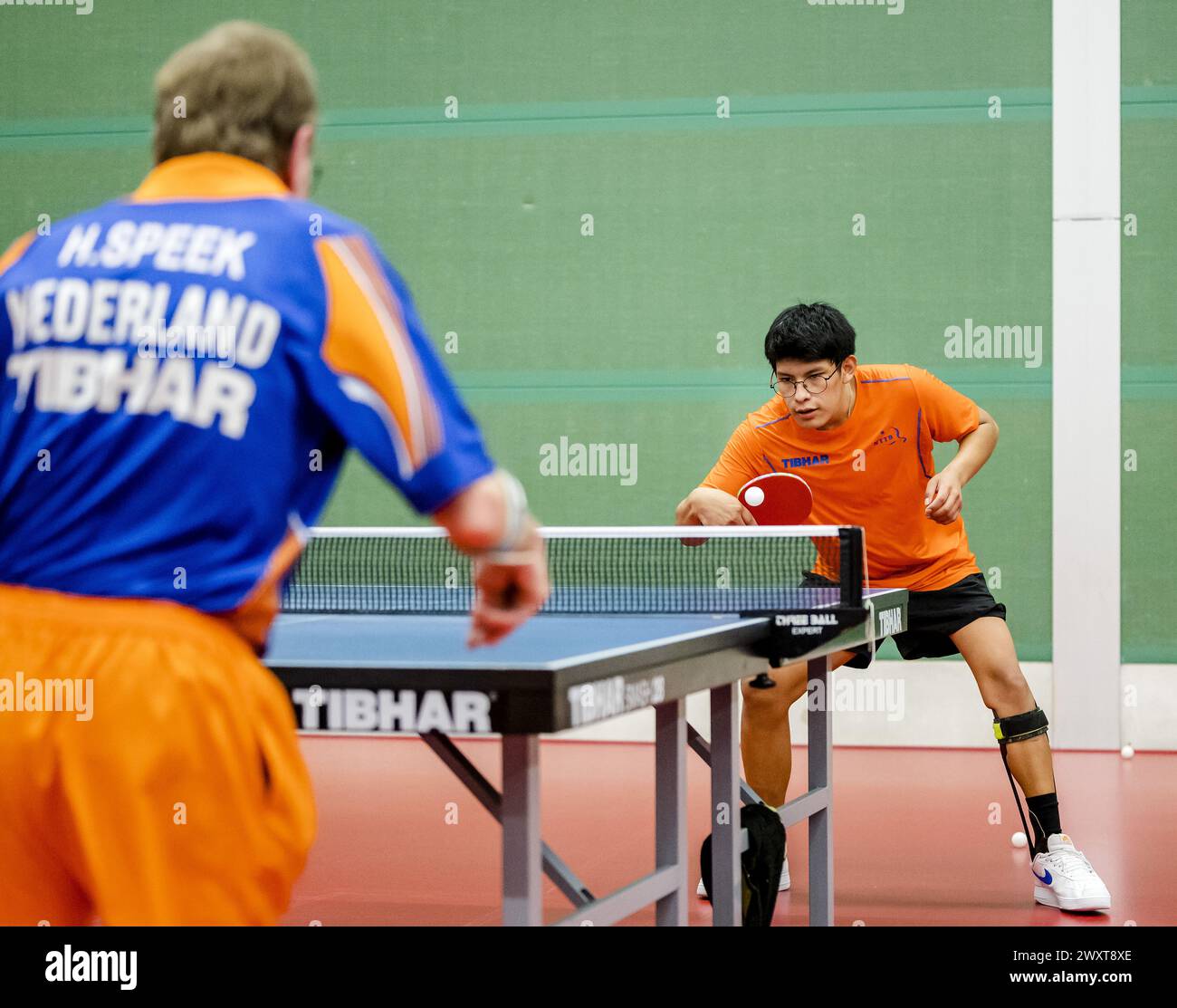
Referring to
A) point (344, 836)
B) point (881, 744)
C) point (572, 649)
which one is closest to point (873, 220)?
point (881, 744)

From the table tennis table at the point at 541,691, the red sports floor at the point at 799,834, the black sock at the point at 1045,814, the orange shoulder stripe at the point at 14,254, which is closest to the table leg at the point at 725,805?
the table tennis table at the point at 541,691

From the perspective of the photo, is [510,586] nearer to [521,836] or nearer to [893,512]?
[521,836]

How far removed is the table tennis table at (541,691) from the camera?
1.96 meters

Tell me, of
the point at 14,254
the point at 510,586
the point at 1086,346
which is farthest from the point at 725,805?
the point at 1086,346

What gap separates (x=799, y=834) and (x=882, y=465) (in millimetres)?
1581

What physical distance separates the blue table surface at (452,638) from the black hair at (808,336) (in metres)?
1.50

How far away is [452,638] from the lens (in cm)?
260

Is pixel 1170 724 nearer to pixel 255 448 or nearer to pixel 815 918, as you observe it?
pixel 815 918

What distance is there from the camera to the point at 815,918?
3789 mm

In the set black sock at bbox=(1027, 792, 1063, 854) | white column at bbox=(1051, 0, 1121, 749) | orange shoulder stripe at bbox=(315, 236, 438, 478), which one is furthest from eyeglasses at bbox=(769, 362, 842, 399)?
white column at bbox=(1051, 0, 1121, 749)

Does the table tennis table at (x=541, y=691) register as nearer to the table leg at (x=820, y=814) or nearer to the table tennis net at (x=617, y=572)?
the table tennis net at (x=617, y=572)

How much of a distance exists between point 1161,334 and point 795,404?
358cm

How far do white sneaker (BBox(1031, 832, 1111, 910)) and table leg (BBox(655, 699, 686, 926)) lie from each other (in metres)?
1.79

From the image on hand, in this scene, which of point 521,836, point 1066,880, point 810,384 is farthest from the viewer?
point 810,384
